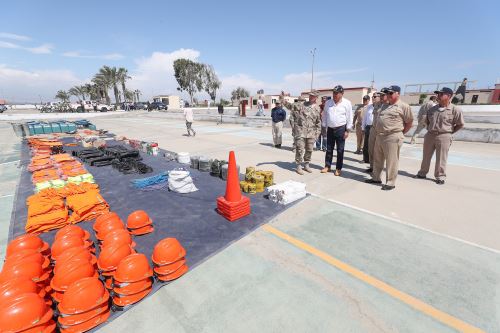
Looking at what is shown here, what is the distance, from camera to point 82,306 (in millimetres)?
2195

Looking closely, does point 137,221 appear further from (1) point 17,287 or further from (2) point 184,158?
(2) point 184,158

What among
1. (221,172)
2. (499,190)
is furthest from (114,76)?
(499,190)

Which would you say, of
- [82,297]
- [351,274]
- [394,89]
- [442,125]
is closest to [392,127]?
[394,89]

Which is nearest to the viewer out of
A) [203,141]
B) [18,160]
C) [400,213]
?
[400,213]

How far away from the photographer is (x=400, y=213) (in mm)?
4348

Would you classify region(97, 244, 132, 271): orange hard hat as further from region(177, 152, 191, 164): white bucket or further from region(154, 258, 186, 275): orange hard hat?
region(177, 152, 191, 164): white bucket

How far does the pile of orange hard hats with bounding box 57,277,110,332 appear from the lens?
2156mm

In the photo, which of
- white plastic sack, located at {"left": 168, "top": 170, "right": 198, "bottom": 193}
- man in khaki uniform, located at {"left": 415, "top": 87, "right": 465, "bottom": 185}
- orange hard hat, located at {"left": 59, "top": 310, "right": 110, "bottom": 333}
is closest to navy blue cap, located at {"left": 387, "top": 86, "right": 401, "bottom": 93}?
man in khaki uniform, located at {"left": 415, "top": 87, "right": 465, "bottom": 185}

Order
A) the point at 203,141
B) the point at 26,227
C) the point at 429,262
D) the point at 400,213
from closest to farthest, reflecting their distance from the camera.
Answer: the point at 429,262, the point at 26,227, the point at 400,213, the point at 203,141

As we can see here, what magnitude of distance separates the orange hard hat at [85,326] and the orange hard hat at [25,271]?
2.25 feet

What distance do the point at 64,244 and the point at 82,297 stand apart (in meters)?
1.12

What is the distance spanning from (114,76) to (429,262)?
74514 mm

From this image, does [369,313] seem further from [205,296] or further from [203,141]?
[203,141]

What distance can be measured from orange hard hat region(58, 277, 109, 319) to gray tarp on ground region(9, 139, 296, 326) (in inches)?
10.4
